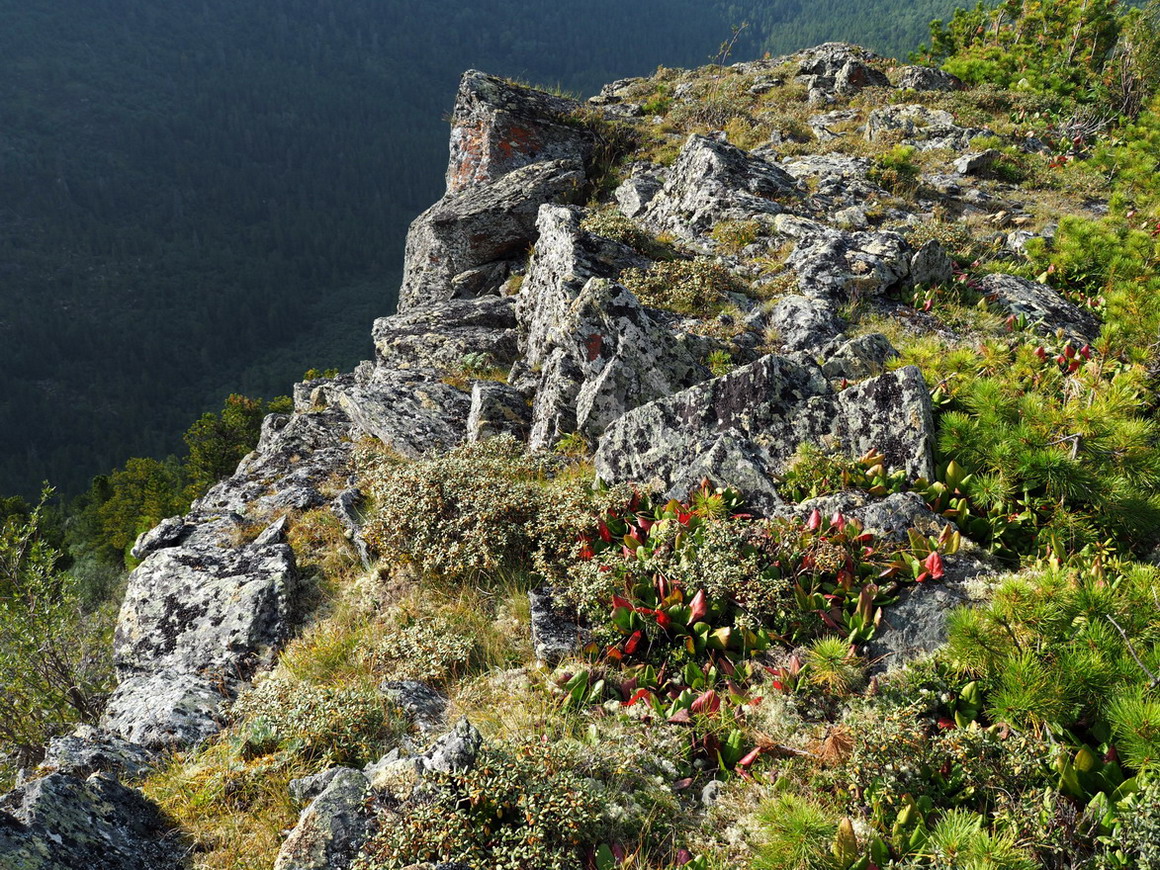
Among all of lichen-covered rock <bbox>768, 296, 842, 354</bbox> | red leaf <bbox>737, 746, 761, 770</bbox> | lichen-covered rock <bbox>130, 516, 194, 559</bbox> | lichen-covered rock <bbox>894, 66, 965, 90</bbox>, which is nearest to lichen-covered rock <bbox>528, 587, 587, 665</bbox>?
red leaf <bbox>737, 746, 761, 770</bbox>

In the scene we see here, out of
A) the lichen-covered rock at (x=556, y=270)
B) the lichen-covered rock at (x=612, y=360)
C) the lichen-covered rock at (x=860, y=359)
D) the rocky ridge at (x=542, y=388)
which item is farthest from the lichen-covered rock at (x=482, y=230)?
the lichen-covered rock at (x=860, y=359)

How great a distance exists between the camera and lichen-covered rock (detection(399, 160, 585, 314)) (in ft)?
53.5

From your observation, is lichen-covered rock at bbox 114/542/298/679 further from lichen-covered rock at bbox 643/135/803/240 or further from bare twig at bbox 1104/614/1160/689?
lichen-covered rock at bbox 643/135/803/240

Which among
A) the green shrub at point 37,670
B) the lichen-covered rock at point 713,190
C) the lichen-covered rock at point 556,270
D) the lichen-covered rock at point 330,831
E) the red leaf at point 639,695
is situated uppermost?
the lichen-covered rock at point 713,190

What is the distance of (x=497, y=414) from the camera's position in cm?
1022

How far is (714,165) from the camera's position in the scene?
15312mm

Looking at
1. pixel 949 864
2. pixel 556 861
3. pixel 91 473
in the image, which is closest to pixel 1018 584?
pixel 949 864

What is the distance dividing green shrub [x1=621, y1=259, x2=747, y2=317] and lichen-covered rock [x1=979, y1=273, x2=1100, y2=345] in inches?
181

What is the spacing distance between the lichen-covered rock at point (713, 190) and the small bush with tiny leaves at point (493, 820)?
12.6 metres

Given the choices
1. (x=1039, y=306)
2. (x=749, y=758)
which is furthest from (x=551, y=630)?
(x=1039, y=306)

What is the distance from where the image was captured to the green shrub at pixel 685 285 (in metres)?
11.6

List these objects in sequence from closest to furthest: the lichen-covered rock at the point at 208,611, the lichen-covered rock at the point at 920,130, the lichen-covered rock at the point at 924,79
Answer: the lichen-covered rock at the point at 208,611 < the lichen-covered rock at the point at 920,130 < the lichen-covered rock at the point at 924,79

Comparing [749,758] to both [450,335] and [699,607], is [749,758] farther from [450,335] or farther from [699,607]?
[450,335]

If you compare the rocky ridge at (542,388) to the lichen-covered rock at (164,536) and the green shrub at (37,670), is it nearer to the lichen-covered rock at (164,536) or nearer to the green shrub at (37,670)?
the lichen-covered rock at (164,536)
